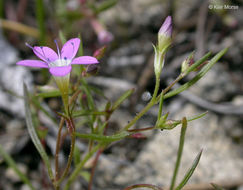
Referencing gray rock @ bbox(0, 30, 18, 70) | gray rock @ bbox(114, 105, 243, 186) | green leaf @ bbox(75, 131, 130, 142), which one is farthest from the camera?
gray rock @ bbox(0, 30, 18, 70)

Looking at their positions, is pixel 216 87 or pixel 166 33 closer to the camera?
pixel 166 33

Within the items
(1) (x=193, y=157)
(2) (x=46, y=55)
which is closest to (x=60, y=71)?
(2) (x=46, y=55)

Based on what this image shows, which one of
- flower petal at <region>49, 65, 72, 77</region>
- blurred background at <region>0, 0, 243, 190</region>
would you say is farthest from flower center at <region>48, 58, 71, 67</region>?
blurred background at <region>0, 0, 243, 190</region>

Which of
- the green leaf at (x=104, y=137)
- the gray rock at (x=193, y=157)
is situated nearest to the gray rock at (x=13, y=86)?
the gray rock at (x=193, y=157)

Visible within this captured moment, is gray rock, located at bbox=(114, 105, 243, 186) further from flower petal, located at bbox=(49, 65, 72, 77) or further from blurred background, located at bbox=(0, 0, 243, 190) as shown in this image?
flower petal, located at bbox=(49, 65, 72, 77)

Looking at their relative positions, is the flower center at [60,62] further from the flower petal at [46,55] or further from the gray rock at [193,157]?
the gray rock at [193,157]

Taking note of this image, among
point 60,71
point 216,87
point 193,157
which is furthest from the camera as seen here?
point 216,87

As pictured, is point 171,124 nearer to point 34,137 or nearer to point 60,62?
point 60,62

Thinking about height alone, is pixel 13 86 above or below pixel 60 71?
below

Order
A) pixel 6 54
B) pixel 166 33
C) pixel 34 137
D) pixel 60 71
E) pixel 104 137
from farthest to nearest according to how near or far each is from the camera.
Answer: pixel 6 54 < pixel 34 137 < pixel 166 33 < pixel 104 137 < pixel 60 71

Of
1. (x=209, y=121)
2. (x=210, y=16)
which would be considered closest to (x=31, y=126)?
(x=209, y=121)
